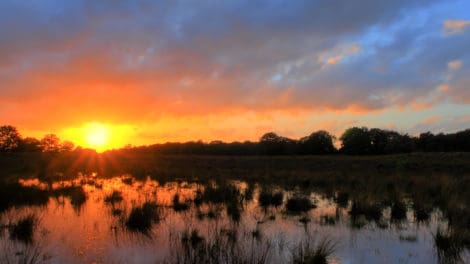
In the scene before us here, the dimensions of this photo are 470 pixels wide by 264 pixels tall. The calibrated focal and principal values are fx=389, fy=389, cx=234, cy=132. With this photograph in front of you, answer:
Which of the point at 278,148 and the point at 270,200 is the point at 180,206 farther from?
the point at 278,148

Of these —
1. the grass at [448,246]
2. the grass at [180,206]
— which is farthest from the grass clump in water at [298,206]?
the grass at [448,246]

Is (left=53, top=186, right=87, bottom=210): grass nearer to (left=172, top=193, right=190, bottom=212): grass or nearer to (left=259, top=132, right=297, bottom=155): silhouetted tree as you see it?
(left=172, top=193, right=190, bottom=212): grass

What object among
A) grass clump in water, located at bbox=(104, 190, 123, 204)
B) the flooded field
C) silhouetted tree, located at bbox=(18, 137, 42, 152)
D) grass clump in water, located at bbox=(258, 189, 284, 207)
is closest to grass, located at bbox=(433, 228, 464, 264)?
the flooded field

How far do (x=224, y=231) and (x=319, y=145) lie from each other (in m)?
79.3

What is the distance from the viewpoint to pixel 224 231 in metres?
9.88

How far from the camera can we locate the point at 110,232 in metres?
10.1

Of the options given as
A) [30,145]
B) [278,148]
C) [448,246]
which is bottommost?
A: [448,246]

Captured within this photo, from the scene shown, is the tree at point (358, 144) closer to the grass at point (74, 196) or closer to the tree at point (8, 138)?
the grass at point (74, 196)

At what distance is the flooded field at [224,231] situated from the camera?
7.87m

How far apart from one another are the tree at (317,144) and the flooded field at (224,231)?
2747 inches

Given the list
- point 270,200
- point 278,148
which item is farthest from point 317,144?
point 270,200

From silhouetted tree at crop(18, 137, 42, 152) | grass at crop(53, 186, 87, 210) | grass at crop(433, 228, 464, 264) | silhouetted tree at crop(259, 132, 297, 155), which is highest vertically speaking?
silhouetted tree at crop(18, 137, 42, 152)

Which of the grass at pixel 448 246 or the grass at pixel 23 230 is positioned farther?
the grass at pixel 23 230

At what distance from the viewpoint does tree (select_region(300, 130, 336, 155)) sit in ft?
278
